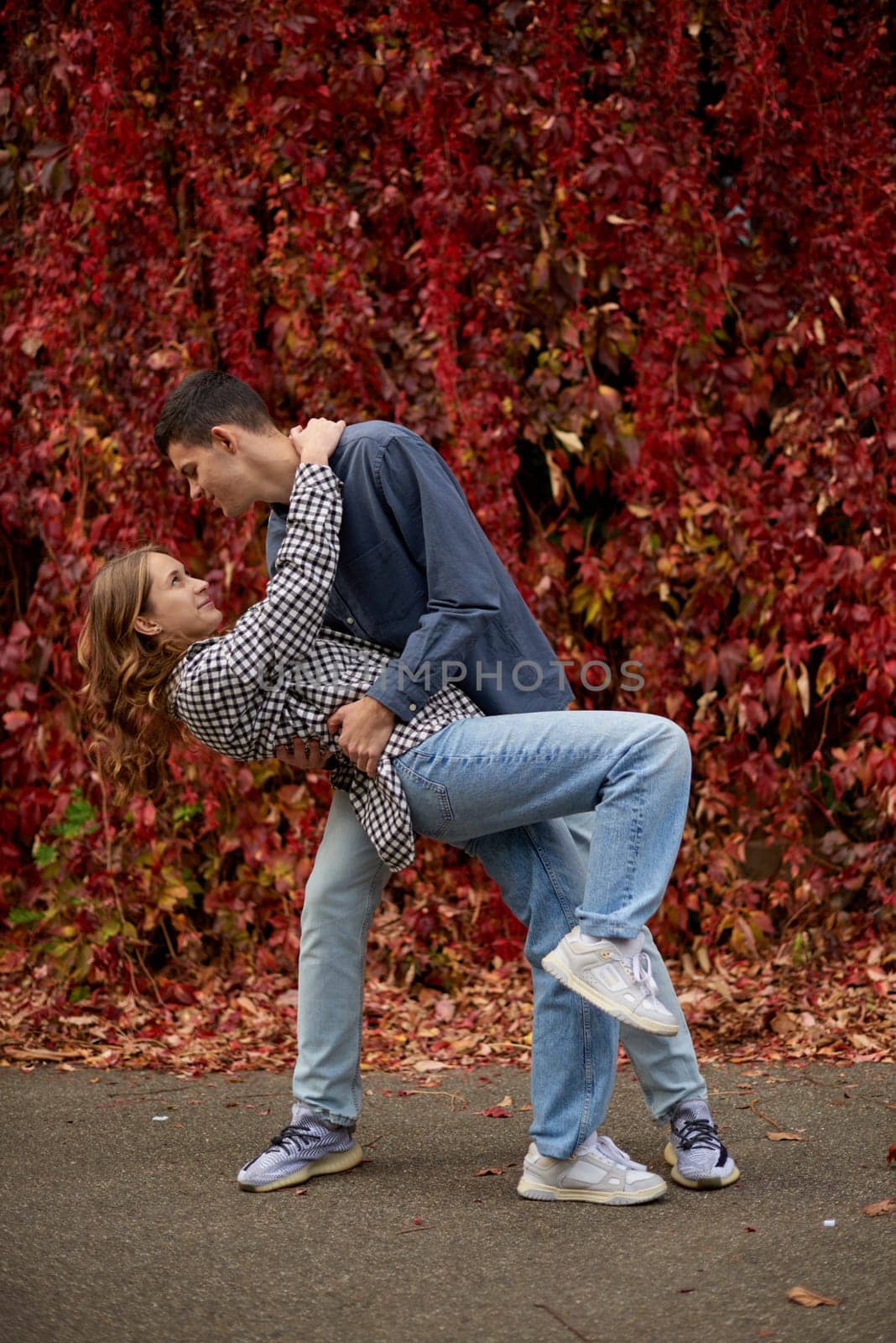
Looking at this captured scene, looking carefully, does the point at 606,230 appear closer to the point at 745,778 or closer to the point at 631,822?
the point at 745,778

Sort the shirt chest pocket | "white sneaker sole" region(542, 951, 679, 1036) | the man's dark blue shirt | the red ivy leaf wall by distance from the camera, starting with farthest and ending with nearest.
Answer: the red ivy leaf wall, the shirt chest pocket, the man's dark blue shirt, "white sneaker sole" region(542, 951, 679, 1036)

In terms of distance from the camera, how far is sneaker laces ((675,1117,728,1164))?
3.09 metres

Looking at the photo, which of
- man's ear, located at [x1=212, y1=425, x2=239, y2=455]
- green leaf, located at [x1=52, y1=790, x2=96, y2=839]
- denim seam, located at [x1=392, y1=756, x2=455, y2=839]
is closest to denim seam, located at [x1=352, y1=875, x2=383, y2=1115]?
denim seam, located at [x1=392, y1=756, x2=455, y2=839]

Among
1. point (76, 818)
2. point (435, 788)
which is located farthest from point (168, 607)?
point (76, 818)

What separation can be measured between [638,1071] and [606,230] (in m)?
3.19

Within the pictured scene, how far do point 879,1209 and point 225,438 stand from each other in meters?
2.17

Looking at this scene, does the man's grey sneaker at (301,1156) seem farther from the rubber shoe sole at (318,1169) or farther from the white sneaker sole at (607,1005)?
the white sneaker sole at (607,1005)

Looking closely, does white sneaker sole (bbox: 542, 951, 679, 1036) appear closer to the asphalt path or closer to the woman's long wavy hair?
the asphalt path

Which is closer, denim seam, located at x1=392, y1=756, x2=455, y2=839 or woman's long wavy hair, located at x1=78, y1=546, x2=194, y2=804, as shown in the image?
denim seam, located at x1=392, y1=756, x2=455, y2=839

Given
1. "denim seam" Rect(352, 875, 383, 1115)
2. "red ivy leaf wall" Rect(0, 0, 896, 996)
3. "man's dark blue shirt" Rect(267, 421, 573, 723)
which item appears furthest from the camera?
"red ivy leaf wall" Rect(0, 0, 896, 996)

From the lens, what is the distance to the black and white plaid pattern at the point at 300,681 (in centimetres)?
300

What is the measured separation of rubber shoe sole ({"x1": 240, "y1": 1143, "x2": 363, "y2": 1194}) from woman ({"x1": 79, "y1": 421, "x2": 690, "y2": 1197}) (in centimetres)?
79

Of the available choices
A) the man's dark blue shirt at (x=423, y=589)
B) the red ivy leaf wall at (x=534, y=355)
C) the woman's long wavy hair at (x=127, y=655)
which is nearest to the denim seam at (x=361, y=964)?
the man's dark blue shirt at (x=423, y=589)

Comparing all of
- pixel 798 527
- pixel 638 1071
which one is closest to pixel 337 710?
pixel 638 1071
